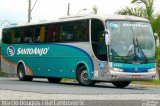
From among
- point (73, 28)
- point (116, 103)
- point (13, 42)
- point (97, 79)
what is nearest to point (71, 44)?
point (73, 28)

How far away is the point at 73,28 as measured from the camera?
28.2m

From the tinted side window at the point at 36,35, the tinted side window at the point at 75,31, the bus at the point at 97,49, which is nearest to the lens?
the bus at the point at 97,49

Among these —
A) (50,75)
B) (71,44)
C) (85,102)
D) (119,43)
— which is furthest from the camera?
(50,75)

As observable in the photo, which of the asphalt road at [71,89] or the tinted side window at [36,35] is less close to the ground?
the tinted side window at [36,35]

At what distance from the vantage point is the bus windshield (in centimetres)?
2572

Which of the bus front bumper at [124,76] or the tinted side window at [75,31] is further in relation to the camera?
the tinted side window at [75,31]

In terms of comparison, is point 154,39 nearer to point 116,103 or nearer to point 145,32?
point 145,32

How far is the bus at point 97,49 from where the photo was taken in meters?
25.7

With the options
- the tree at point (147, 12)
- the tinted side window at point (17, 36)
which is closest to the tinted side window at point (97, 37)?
the tinted side window at point (17, 36)

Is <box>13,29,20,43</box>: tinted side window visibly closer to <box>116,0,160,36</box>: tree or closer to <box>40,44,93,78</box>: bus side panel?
<box>40,44,93,78</box>: bus side panel

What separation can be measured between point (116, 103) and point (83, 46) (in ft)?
39.9

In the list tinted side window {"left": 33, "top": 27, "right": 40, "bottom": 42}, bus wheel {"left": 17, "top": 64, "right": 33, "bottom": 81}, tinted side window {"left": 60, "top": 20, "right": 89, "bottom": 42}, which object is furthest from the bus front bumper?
bus wheel {"left": 17, "top": 64, "right": 33, "bottom": 81}

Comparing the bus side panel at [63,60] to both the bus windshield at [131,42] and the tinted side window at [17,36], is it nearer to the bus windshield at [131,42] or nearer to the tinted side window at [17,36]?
the bus windshield at [131,42]

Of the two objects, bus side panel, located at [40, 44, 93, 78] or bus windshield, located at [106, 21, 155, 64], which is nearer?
bus windshield, located at [106, 21, 155, 64]
